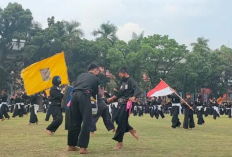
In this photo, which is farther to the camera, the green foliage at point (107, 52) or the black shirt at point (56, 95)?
the green foliage at point (107, 52)

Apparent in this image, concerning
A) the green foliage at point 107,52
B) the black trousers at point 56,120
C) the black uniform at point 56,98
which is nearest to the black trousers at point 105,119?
the black trousers at point 56,120

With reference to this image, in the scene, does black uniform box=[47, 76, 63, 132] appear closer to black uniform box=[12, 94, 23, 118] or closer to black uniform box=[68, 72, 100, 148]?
black uniform box=[68, 72, 100, 148]

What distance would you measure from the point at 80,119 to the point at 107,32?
161 feet

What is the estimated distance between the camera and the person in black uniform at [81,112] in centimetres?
853

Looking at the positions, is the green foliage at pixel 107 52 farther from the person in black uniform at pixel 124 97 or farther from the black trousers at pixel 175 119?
the person in black uniform at pixel 124 97

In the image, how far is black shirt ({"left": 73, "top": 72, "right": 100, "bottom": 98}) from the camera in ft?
28.9

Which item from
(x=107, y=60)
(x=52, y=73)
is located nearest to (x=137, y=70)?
(x=107, y=60)

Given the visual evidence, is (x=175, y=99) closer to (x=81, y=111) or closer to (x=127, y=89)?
(x=127, y=89)

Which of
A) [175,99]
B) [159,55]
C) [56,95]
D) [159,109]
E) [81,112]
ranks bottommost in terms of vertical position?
[81,112]

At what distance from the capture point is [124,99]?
10.2 meters

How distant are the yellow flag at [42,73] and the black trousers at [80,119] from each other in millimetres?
8882

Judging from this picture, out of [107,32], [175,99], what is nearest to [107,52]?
[107,32]

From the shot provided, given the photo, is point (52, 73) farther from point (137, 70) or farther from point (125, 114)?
point (137, 70)

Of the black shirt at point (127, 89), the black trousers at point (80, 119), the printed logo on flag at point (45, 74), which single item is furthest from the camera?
the printed logo on flag at point (45, 74)
